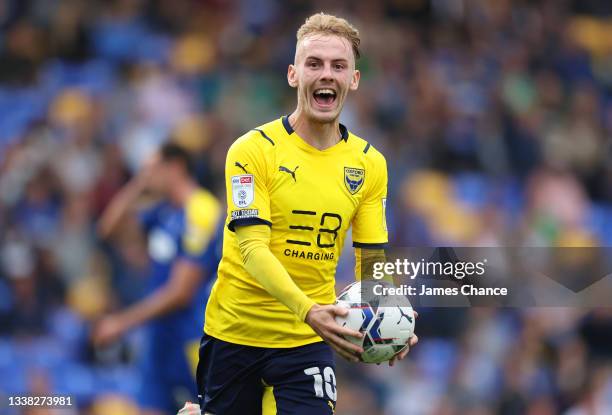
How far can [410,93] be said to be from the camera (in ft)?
36.3

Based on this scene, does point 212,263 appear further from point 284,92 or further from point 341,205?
point 284,92

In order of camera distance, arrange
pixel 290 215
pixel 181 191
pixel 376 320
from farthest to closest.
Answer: pixel 181 191
pixel 290 215
pixel 376 320

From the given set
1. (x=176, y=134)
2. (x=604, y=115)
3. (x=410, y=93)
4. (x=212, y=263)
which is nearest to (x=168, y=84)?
(x=176, y=134)

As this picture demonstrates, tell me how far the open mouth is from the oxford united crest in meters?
0.31

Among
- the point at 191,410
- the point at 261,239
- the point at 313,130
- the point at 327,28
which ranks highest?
the point at 327,28

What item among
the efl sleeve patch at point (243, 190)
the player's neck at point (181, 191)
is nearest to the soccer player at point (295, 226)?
the efl sleeve patch at point (243, 190)

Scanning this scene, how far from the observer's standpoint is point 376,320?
452 centimetres

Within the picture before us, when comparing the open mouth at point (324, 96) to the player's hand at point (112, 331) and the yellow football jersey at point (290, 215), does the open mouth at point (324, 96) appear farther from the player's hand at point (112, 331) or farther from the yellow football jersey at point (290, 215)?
the player's hand at point (112, 331)

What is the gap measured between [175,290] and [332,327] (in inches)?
137

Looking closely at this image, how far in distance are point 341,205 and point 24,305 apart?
6.06m

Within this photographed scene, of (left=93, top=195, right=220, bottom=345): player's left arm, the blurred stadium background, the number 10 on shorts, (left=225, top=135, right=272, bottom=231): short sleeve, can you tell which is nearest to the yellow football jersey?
(left=225, top=135, right=272, bottom=231): short sleeve

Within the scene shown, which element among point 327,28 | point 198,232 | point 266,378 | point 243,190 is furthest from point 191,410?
point 198,232

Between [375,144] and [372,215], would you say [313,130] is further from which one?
[375,144]

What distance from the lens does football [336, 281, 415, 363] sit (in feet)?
14.7
